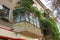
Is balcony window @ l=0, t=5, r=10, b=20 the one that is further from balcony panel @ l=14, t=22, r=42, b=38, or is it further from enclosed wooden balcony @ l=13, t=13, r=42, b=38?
balcony panel @ l=14, t=22, r=42, b=38

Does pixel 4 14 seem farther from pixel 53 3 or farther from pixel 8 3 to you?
pixel 53 3

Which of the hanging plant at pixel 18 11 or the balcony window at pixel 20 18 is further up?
the hanging plant at pixel 18 11

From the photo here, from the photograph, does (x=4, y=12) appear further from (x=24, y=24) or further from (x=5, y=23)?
(x=24, y=24)

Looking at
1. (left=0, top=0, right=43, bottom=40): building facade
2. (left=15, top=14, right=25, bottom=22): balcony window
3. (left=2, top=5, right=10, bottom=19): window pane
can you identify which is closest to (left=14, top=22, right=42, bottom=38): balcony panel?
(left=0, top=0, right=43, bottom=40): building facade

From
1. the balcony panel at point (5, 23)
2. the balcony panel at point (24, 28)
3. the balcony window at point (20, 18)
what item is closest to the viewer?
the balcony panel at point (5, 23)

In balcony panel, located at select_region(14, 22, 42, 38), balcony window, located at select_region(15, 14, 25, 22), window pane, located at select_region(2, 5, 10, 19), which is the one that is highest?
window pane, located at select_region(2, 5, 10, 19)

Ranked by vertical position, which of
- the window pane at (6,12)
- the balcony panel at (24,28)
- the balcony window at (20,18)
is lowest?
the balcony panel at (24,28)

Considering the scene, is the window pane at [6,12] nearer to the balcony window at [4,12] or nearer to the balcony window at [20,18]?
the balcony window at [4,12]


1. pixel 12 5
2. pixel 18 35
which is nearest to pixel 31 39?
pixel 18 35

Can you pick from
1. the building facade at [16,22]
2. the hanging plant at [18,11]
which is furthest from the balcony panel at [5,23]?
the hanging plant at [18,11]

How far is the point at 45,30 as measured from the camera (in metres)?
24.9

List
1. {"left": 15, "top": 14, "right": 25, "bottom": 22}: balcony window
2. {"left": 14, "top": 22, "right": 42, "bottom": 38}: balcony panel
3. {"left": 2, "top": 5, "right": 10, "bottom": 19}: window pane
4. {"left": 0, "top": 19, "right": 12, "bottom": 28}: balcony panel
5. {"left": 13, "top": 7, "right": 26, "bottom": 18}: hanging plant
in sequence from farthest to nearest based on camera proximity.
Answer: {"left": 13, "top": 7, "right": 26, "bottom": 18}: hanging plant
{"left": 15, "top": 14, "right": 25, "bottom": 22}: balcony window
{"left": 2, "top": 5, "right": 10, "bottom": 19}: window pane
{"left": 14, "top": 22, "right": 42, "bottom": 38}: balcony panel
{"left": 0, "top": 19, "right": 12, "bottom": 28}: balcony panel

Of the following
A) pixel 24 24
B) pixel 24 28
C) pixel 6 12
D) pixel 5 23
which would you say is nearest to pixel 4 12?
pixel 6 12

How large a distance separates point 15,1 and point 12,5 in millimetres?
1041
